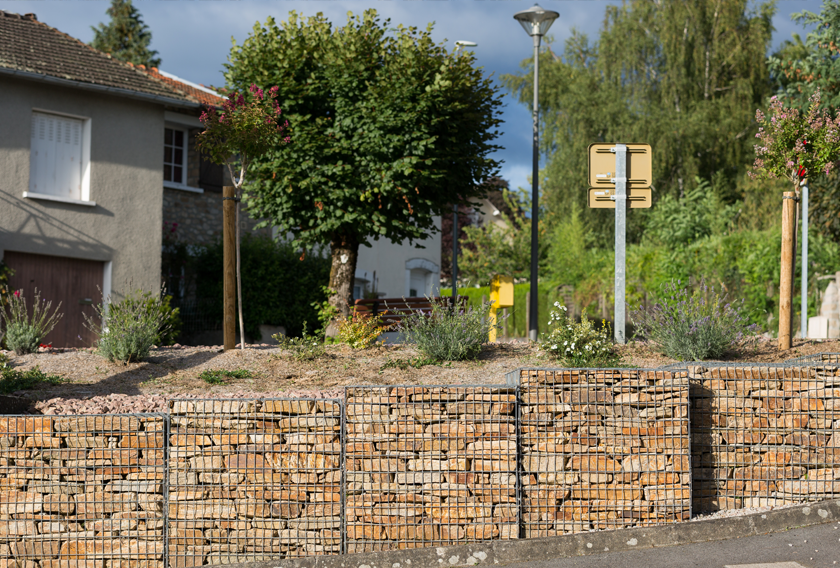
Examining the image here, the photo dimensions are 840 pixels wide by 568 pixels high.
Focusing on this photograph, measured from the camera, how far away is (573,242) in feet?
75.8

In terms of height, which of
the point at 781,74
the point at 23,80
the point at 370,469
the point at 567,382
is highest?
the point at 781,74

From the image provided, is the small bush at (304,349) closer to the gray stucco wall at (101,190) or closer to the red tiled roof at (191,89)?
the gray stucco wall at (101,190)

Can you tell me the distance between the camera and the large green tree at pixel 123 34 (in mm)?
35188

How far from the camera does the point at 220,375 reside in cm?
907

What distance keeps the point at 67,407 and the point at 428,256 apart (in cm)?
2036

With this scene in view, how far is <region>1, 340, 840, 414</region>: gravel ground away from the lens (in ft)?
26.4

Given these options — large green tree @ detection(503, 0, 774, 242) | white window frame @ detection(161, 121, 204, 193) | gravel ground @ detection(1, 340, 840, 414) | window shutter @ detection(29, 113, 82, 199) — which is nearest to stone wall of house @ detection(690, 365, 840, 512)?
gravel ground @ detection(1, 340, 840, 414)

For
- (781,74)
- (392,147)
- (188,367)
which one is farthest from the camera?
(781,74)

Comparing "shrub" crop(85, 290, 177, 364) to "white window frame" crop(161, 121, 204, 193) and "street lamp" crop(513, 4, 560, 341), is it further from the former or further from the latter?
"white window frame" crop(161, 121, 204, 193)

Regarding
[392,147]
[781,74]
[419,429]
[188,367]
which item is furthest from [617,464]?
[781,74]

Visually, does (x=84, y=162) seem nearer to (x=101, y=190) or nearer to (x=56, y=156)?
(x=56, y=156)

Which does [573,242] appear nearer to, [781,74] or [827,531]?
[781,74]

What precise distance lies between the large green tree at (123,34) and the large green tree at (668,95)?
18.3 m

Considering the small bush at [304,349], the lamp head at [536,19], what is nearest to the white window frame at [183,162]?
the lamp head at [536,19]
